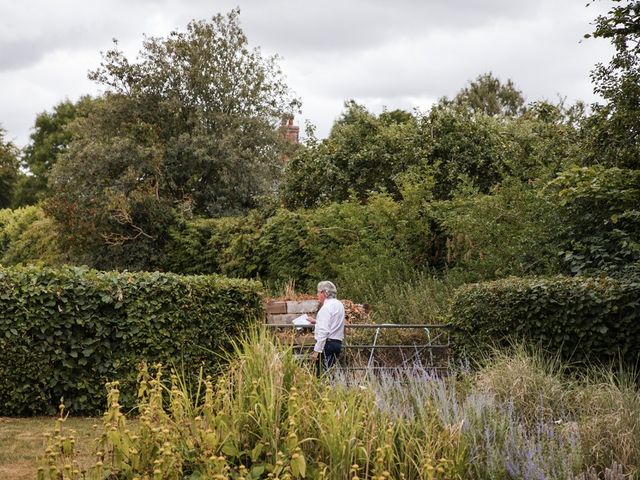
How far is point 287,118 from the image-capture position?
27.0m

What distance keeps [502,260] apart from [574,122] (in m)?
6.26

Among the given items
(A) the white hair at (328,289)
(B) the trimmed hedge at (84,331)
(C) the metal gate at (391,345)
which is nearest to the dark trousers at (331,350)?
(A) the white hair at (328,289)

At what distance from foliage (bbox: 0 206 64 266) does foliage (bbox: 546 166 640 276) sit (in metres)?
14.8

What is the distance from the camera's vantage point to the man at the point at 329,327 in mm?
9336

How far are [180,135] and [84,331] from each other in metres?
14.6

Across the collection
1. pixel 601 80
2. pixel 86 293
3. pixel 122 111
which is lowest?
pixel 86 293

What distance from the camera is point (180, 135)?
2367 cm

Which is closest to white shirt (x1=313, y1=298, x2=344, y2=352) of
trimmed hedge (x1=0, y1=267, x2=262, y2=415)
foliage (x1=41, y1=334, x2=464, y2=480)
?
trimmed hedge (x1=0, y1=267, x2=262, y2=415)

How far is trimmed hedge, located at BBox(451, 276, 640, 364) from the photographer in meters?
9.18

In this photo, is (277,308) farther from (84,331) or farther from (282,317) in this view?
(84,331)

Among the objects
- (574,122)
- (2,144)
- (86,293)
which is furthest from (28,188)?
(86,293)

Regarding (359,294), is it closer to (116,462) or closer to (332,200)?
(332,200)

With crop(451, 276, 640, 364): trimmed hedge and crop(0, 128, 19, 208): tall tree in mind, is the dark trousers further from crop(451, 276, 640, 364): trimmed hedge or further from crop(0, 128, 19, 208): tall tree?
crop(0, 128, 19, 208): tall tree

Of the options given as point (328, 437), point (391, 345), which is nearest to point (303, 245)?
point (391, 345)
